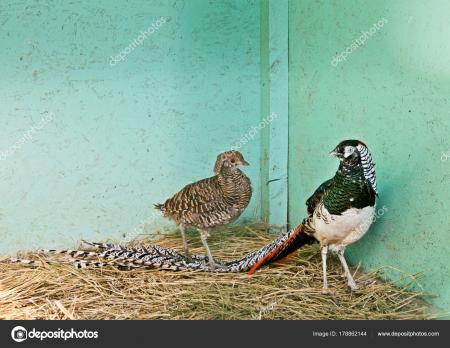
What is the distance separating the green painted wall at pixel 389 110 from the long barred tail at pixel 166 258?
552mm

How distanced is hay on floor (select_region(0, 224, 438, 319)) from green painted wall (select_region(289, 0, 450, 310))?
0.91 feet

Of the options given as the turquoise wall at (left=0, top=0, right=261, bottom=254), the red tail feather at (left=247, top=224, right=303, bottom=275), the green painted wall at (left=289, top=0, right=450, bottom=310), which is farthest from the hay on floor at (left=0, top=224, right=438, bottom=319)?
the turquoise wall at (left=0, top=0, right=261, bottom=254)

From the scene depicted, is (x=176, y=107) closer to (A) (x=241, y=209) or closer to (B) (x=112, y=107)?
(B) (x=112, y=107)

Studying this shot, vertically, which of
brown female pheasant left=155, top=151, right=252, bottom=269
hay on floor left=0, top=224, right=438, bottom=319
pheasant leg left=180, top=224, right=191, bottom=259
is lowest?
hay on floor left=0, top=224, right=438, bottom=319

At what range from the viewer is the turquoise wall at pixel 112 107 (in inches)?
241

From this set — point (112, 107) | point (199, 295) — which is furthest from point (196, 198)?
point (112, 107)

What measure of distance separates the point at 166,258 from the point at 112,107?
134cm

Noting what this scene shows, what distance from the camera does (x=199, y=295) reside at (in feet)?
17.4

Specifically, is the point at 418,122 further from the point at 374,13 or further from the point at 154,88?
the point at 154,88

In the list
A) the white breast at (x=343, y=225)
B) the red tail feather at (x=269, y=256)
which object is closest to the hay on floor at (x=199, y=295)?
the red tail feather at (x=269, y=256)

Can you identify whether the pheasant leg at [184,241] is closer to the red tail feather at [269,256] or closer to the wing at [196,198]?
the wing at [196,198]

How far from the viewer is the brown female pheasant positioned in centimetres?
591

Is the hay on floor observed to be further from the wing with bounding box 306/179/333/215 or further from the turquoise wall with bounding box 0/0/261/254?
the turquoise wall with bounding box 0/0/261/254
